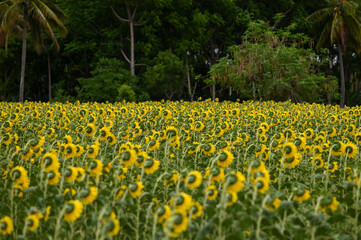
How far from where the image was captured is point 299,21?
28.5m

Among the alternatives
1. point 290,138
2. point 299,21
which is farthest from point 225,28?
point 290,138

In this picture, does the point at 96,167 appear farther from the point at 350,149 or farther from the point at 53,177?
the point at 350,149

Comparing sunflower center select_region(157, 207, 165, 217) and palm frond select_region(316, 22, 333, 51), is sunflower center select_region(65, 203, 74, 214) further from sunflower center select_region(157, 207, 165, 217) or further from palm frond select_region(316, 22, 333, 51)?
palm frond select_region(316, 22, 333, 51)

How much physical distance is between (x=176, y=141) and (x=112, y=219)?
93.2 inches

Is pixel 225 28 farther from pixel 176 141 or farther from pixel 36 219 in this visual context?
pixel 36 219

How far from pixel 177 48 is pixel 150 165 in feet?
81.0

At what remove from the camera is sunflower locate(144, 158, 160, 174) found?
3.23 meters

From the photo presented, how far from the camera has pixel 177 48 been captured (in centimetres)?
2733

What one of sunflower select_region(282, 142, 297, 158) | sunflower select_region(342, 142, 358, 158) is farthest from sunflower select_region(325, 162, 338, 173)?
sunflower select_region(282, 142, 297, 158)

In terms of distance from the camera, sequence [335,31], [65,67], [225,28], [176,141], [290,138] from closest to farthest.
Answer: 1. [176,141]
2. [290,138]
3. [335,31]
4. [225,28]
5. [65,67]

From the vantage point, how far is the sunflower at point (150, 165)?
10.6 feet

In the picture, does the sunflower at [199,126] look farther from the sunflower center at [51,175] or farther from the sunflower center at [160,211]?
the sunflower center at [160,211]

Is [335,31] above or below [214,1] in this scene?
below

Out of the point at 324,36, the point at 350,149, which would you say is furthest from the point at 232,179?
the point at 324,36
